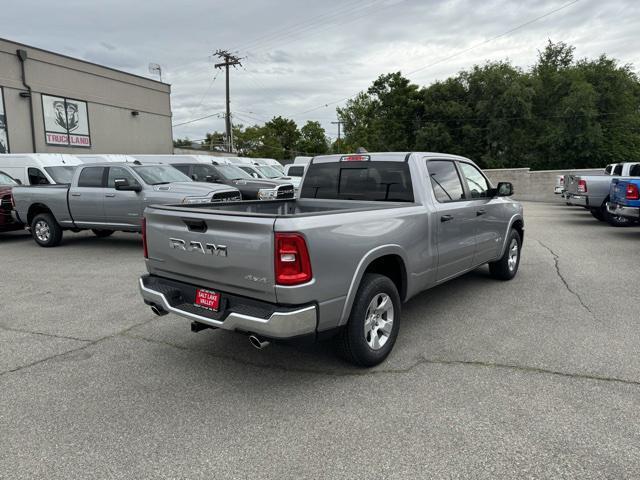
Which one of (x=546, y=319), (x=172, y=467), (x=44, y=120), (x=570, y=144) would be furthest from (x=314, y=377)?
(x=570, y=144)

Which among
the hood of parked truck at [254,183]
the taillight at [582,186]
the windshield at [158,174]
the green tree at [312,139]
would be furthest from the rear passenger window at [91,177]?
the green tree at [312,139]

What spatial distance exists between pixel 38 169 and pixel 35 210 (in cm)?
419

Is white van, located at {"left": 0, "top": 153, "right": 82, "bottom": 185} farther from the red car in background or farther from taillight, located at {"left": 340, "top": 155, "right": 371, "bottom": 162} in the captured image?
taillight, located at {"left": 340, "top": 155, "right": 371, "bottom": 162}

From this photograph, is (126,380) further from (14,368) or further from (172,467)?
(172,467)

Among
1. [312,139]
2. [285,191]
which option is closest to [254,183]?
[285,191]

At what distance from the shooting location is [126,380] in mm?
A: 3822

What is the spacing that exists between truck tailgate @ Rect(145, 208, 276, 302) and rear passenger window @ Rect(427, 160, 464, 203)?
7.79 ft

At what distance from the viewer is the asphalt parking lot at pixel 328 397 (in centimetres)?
275

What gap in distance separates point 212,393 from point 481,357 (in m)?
2.28

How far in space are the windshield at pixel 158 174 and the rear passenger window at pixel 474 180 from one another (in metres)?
6.49

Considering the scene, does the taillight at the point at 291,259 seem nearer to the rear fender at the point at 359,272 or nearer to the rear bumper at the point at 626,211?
the rear fender at the point at 359,272

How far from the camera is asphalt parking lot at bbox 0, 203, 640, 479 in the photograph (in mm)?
2750

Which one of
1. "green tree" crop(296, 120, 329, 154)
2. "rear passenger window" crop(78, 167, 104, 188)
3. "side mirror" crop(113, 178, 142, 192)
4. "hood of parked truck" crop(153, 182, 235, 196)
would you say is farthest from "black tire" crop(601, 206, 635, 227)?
"green tree" crop(296, 120, 329, 154)

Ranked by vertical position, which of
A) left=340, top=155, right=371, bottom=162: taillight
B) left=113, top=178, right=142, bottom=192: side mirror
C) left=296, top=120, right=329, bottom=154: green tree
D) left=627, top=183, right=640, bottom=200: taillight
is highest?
left=296, top=120, right=329, bottom=154: green tree
